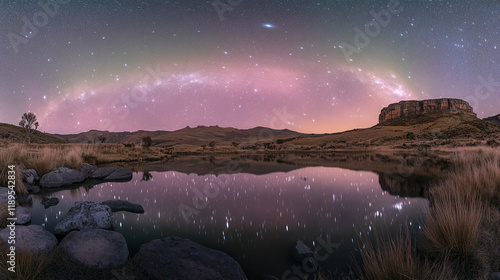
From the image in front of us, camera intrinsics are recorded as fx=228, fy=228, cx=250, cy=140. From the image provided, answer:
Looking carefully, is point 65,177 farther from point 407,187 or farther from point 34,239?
point 407,187

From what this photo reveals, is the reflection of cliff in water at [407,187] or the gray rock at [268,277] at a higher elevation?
the reflection of cliff in water at [407,187]

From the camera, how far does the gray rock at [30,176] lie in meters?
10.3

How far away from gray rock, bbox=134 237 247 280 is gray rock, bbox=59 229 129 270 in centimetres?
35

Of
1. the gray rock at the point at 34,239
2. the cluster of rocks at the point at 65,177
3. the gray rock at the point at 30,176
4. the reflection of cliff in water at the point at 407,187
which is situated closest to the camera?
the gray rock at the point at 34,239

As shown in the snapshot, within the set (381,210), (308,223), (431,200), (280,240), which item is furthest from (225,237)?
(431,200)

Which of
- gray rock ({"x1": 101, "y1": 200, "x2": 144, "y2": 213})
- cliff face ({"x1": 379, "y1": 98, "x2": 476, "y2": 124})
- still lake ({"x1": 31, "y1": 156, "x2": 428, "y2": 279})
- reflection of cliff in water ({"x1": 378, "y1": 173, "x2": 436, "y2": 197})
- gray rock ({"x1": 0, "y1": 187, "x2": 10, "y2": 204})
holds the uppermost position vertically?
cliff face ({"x1": 379, "y1": 98, "x2": 476, "y2": 124})

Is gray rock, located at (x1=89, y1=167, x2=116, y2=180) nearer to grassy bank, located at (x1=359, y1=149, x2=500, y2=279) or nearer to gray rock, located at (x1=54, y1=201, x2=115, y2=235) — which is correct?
gray rock, located at (x1=54, y1=201, x2=115, y2=235)

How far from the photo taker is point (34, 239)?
13.5 feet

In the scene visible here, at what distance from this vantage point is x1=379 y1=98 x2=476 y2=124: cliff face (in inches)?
5512

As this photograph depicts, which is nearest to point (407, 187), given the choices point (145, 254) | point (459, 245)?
point (459, 245)

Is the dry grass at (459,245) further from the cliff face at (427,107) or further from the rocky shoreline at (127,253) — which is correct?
the cliff face at (427,107)

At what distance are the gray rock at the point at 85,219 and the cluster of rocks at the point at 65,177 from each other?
19.7 ft

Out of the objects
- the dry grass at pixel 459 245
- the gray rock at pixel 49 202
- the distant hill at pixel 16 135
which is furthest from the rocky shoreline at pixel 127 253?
the distant hill at pixel 16 135

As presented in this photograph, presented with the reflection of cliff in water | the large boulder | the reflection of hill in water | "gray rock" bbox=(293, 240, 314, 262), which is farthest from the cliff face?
"gray rock" bbox=(293, 240, 314, 262)
